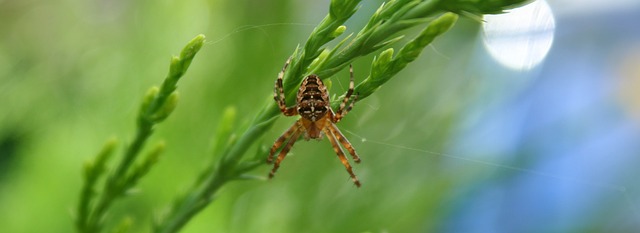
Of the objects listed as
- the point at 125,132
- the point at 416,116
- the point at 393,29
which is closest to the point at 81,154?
the point at 125,132

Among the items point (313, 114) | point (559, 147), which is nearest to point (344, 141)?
point (313, 114)

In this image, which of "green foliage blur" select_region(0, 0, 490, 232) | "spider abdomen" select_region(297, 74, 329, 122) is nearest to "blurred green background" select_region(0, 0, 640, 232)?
"green foliage blur" select_region(0, 0, 490, 232)

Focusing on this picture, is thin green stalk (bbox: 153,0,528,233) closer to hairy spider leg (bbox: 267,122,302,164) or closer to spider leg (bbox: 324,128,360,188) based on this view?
hairy spider leg (bbox: 267,122,302,164)

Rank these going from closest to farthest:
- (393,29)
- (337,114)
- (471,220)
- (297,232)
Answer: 1. (393,29)
2. (337,114)
3. (297,232)
4. (471,220)

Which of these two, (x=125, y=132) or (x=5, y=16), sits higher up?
(x=5, y=16)

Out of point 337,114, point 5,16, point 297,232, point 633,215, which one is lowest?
point 633,215

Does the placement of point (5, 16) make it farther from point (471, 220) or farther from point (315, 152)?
point (471, 220)

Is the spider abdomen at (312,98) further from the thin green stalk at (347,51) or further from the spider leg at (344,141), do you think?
the spider leg at (344,141)

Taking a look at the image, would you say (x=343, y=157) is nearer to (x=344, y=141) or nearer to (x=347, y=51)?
(x=344, y=141)
